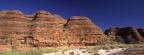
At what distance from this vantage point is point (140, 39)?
123188mm

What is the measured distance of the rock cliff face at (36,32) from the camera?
56.0m

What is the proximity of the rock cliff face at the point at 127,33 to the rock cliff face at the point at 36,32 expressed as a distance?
50.9m

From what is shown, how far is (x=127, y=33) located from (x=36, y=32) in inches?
3253

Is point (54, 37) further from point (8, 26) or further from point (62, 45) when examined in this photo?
point (8, 26)

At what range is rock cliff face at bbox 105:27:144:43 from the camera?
124m

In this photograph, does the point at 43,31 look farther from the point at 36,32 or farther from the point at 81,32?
the point at 81,32

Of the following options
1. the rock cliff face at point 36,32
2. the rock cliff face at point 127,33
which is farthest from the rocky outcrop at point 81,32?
the rock cliff face at point 127,33

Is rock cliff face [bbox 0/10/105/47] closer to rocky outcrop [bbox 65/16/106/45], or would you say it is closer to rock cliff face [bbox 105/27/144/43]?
rocky outcrop [bbox 65/16/106/45]

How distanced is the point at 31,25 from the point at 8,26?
6250mm

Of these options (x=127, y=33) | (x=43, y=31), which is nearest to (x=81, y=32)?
(x=43, y=31)

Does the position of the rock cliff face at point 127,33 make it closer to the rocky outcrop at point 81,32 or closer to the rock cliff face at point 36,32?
the rocky outcrop at point 81,32

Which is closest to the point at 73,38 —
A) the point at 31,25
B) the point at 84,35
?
the point at 84,35

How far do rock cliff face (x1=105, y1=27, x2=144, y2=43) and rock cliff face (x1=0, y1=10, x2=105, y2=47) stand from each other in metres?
50.9

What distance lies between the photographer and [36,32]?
5903 centimetres
